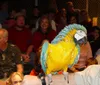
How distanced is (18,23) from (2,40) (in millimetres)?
691

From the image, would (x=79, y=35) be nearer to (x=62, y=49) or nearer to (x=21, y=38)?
(x=62, y=49)

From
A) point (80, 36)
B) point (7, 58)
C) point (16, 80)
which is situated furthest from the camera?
point (7, 58)

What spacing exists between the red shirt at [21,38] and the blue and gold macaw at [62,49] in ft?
5.54

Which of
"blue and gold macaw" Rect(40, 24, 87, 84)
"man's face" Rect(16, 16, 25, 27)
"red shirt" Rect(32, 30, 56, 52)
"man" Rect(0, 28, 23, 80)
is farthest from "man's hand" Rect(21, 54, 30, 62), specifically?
"blue and gold macaw" Rect(40, 24, 87, 84)

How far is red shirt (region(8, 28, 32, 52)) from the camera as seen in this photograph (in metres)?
2.75

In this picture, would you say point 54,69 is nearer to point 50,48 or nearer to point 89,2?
point 50,48

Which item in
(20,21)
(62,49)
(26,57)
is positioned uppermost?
(20,21)

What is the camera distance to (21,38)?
2.77m

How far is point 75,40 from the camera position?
107 centimetres

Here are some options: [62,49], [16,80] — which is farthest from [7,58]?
[62,49]

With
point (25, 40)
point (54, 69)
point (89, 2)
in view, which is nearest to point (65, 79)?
point (54, 69)

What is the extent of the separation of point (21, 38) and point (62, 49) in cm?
173

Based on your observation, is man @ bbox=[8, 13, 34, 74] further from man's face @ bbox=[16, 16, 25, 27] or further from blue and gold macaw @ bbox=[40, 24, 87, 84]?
blue and gold macaw @ bbox=[40, 24, 87, 84]

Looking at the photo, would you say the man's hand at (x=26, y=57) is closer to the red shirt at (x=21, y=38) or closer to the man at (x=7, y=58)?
the red shirt at (x=21, y=38)
